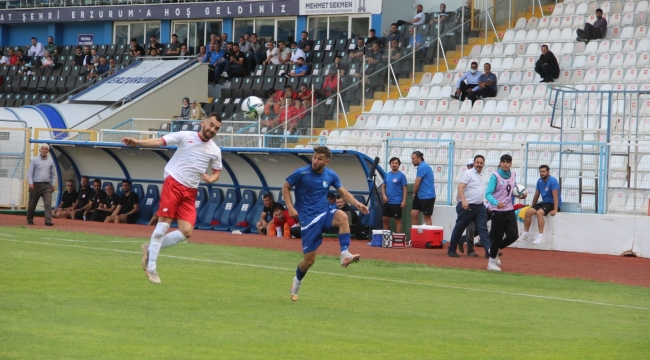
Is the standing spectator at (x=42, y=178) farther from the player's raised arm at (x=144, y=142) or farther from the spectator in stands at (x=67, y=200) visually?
the player's raised arm at (x=144, y=142)

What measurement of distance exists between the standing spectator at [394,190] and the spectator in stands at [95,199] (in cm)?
882

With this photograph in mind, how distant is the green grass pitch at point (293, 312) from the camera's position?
26.9ft

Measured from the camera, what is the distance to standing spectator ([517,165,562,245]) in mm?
21312

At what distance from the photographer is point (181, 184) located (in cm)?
1212

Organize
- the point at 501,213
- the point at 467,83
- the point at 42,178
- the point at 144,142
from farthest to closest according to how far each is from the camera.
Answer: the point at 467,83, the point at 42,178, the point at 501,213, the point at 144,142

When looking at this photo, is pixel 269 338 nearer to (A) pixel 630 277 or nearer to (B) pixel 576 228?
(A) pixel 630 277

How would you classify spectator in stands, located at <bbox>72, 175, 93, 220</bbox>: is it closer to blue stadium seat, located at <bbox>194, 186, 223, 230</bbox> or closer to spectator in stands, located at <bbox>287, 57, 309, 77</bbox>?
blue stadium seat, located at <bbox>194, 186, 223, 230</bbox>

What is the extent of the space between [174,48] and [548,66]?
61.4 ft

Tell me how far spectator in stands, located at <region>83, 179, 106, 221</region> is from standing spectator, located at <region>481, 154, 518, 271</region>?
13.8 meters

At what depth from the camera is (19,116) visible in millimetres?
32938

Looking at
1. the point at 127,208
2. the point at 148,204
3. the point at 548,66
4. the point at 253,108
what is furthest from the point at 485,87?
the point at 127,208

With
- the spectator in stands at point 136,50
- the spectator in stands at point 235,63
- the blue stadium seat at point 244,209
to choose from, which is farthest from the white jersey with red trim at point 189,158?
the spectator in stands at point 136,50

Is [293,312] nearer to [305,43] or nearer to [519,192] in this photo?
[519,192]

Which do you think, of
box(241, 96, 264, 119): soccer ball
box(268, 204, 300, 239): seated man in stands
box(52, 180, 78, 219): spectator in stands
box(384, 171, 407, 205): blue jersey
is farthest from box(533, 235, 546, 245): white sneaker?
box(52, 180, 78, 219): spectator in stands
